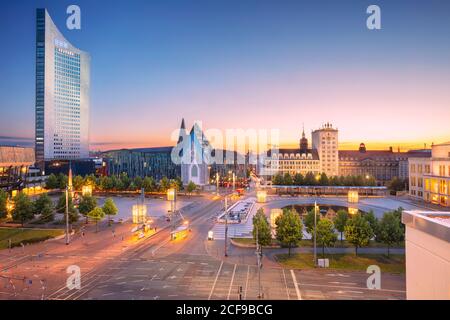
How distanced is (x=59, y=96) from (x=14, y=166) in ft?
280

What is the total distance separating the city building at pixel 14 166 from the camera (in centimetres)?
7019

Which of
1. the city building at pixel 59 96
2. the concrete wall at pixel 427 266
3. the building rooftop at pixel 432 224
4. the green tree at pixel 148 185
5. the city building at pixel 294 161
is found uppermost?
the city building at pixel 59 96

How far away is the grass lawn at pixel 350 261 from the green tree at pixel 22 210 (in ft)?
117

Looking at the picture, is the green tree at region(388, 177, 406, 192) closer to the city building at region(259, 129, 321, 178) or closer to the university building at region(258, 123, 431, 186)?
the university building at region(258, 123, 431, 186)

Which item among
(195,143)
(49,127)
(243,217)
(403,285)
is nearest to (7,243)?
(243,217)

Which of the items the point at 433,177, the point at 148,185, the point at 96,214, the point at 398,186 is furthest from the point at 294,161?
the point at 96,214

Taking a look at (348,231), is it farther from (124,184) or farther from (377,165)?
(377,165)

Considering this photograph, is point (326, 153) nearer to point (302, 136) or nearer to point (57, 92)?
point (302, 136)

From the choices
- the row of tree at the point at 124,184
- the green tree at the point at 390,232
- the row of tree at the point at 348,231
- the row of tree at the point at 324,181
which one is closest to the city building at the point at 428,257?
the row of tree at the point at 348,231

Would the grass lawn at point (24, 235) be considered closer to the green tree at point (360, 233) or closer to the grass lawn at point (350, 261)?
the grass lawn at point (350, 261)

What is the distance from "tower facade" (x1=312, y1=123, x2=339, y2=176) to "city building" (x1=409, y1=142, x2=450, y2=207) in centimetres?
6204

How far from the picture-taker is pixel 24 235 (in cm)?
4141

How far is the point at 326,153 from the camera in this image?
140125mm

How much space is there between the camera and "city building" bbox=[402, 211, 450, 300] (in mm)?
8609
